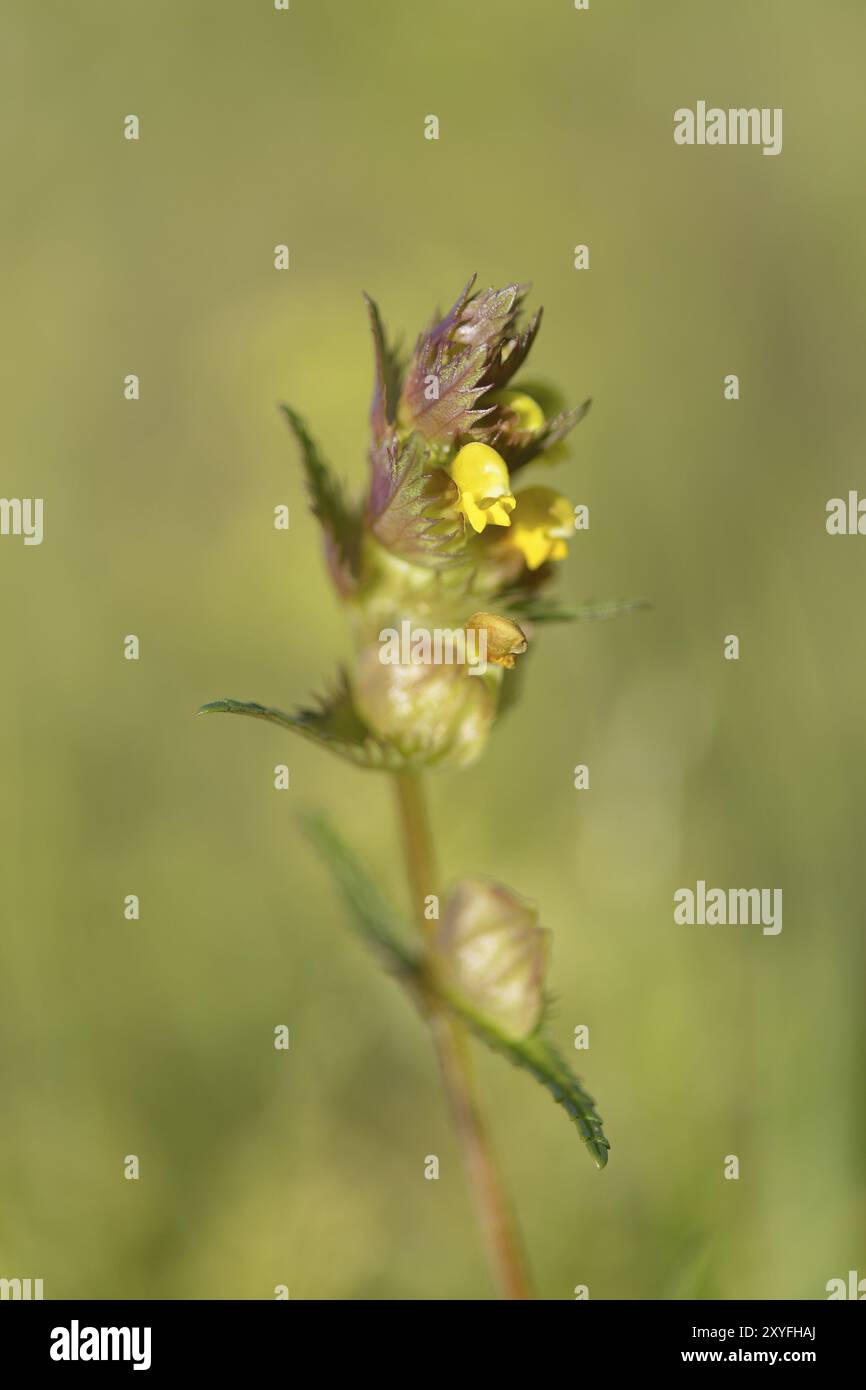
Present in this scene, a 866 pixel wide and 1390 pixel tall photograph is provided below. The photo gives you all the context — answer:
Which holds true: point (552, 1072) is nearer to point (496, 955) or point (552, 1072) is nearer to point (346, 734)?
point (496, 955)
